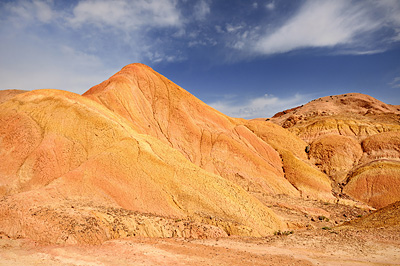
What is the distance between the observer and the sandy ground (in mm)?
9771

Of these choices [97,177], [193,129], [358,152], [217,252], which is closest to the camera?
[217,252]

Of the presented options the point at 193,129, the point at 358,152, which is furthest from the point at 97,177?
the point at 358,152

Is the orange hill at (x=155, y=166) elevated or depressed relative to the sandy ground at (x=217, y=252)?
elevated

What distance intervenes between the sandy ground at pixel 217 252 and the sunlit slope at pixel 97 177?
1.43m

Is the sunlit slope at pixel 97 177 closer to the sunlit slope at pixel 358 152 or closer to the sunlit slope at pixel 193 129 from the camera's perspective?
the sunlit slope at pixel 193 129

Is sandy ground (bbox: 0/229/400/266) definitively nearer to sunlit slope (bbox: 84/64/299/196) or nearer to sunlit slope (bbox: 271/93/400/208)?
sunlit slope (bbox: 84/64/299/196)

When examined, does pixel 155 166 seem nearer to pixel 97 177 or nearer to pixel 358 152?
pixel 97 177

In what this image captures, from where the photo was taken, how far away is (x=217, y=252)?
11344 mm

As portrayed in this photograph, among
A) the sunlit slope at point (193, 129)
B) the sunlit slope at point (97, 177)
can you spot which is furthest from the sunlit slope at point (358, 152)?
the sunlit slope at point (97, 177)

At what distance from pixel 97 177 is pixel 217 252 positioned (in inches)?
358

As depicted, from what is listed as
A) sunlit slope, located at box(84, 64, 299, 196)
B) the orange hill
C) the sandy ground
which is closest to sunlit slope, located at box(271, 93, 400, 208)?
the orange hill

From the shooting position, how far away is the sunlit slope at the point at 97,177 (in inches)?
555

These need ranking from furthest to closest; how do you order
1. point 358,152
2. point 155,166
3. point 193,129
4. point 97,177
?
point 358,152, point 193,129, point 155,166, point 97,177

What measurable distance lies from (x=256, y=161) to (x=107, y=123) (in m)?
17.6
